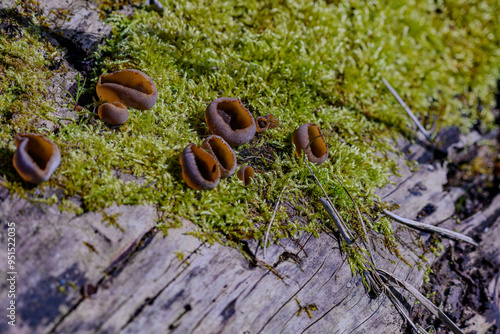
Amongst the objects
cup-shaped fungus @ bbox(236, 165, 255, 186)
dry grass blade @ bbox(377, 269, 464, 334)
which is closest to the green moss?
cup-shaped fungus @ bbox(236, 165, 255, 186)

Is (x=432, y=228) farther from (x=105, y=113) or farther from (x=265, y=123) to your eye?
(x=105, y=113)

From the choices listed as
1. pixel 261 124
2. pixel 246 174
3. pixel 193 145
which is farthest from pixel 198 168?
pixel 261 124

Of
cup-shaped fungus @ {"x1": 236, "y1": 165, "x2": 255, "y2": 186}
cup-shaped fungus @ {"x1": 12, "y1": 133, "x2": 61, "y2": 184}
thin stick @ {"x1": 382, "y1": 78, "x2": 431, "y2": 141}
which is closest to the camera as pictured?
cup-shaped fungus @ {"x1": 12, "y1": 133, "x2": 61, "y2": 184}

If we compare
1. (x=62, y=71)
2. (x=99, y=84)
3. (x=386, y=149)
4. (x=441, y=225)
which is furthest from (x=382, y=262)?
(x=62, y=71)

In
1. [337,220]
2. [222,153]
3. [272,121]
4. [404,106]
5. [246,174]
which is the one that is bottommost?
[337,220]

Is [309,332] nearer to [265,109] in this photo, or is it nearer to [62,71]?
[265,109]

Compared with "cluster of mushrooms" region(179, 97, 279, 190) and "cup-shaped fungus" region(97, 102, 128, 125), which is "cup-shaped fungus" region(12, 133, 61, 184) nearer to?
"cup-shaped fungus" region(97, 102, 128, 125)

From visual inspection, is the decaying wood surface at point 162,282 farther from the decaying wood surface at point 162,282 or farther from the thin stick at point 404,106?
the thin stick at point 404,106

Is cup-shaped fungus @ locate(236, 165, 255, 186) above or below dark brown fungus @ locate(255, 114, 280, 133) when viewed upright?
below
